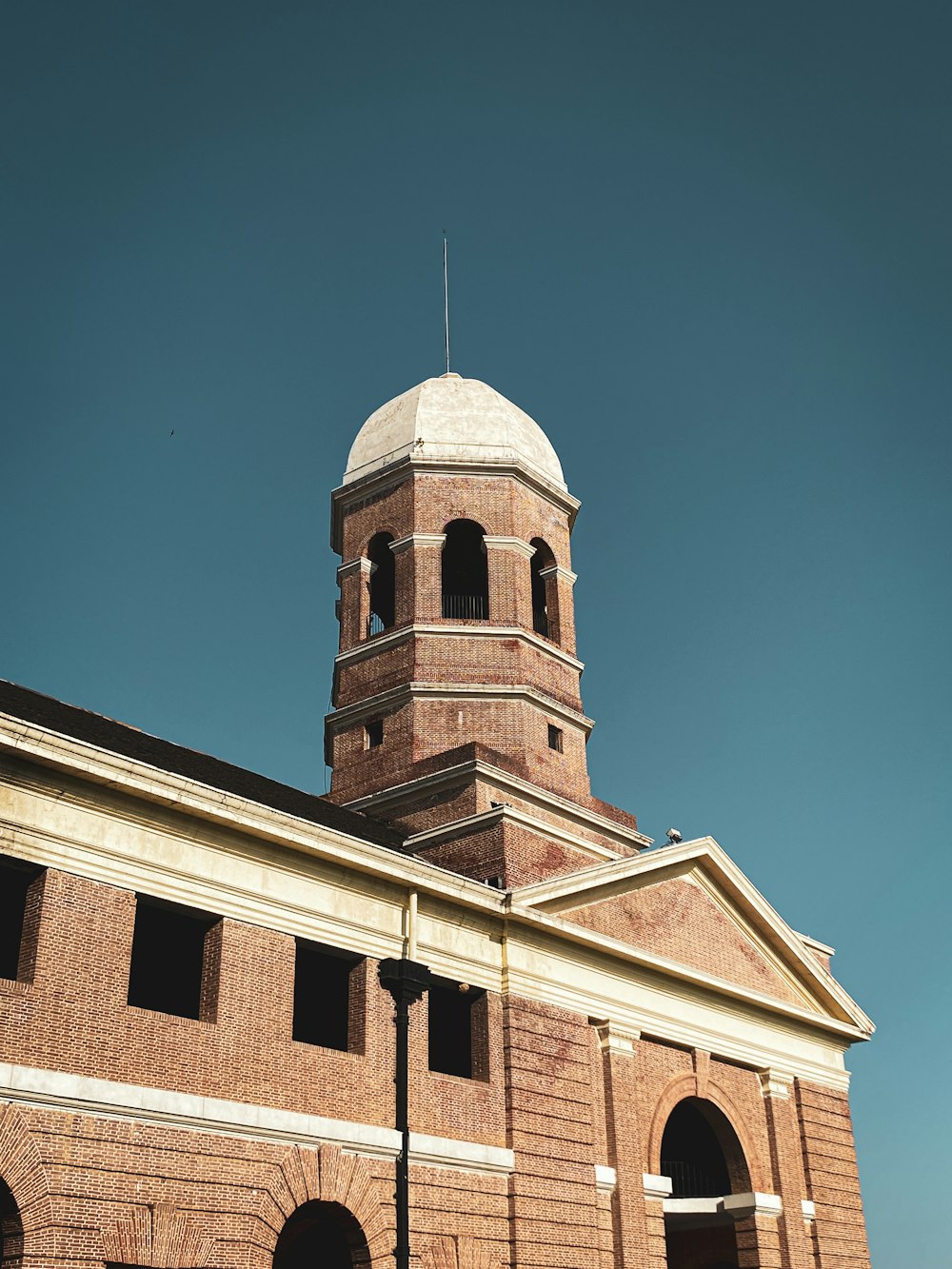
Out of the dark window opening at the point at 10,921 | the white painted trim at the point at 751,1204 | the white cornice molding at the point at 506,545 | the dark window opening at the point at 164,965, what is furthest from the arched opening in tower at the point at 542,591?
the dark window opening at the point at 10,921

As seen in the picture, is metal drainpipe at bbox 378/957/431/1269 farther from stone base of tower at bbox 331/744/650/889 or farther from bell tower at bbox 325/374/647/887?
bell tower at bbox 325/374/647/887

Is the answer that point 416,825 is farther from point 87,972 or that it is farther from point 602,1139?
point 87,972

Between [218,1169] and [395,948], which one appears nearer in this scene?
[218,1169]

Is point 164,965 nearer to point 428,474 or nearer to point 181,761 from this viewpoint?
point 181,761

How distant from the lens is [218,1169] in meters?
19.6

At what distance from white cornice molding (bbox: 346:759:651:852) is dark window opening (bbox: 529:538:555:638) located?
5.15 m

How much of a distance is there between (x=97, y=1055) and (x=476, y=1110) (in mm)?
7547

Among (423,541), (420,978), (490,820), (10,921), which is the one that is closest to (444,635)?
(423,541)

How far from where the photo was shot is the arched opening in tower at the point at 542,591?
114 ft

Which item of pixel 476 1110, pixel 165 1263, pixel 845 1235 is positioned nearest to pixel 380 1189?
pixel 476 1110

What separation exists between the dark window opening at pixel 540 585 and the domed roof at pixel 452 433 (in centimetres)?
192

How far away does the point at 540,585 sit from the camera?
35.4m

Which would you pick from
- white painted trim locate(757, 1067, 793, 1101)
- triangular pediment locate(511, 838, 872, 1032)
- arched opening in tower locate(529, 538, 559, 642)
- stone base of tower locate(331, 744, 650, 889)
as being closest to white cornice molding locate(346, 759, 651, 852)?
stone base of tower locate(331, 744, 650, 889)

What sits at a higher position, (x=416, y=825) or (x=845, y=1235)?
(x=416, y=825)
